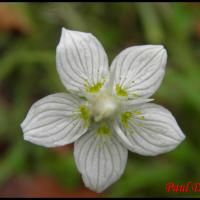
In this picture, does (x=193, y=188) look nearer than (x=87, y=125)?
No

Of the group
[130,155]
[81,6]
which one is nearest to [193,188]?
[130,155]

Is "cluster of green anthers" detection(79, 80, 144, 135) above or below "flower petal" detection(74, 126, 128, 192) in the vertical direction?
above

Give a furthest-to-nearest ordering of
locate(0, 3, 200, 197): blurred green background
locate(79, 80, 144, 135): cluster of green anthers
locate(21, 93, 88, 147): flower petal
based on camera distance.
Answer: locate(0, 3, 200, 197): blurred green background → locate(79, 80, 144, 135): cluster of green anthers → locate(21, 93, 88, 147): flower petal

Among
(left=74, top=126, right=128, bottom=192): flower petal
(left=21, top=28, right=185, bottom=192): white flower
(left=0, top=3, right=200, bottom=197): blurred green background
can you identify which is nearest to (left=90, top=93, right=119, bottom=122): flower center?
(left=21, top=28, right=185, bottom=192): white flower

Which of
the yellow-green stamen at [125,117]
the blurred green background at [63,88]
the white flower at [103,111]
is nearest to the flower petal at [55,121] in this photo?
the white flower at [103,111]

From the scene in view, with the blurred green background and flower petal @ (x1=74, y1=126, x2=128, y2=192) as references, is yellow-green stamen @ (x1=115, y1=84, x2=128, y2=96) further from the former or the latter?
the blurred green background

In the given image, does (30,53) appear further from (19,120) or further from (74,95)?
(74,95)

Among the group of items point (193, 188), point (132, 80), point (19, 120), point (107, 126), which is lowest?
point (193, 188)

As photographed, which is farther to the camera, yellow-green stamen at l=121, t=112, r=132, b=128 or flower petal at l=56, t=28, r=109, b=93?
yellow-green stamen at l=121, t=112, r=132, b=128
